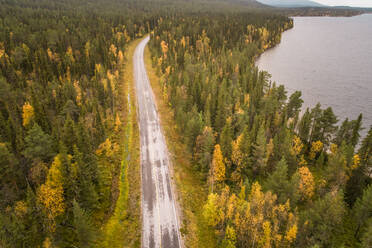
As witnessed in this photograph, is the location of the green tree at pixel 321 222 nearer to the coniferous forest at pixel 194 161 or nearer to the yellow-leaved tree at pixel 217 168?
the coniferous forest at pixel 194 161

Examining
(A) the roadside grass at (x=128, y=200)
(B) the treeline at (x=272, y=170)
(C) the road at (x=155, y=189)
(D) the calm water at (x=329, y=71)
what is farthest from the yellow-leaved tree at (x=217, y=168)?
(D) the calm water at (x=329, y=71)

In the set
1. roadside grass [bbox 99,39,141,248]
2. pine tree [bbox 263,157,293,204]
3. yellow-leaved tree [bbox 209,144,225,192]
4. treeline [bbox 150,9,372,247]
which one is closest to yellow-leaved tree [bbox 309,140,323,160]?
treeline [bbox 150,9,372,247]

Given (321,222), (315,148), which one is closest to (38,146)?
(321,222)

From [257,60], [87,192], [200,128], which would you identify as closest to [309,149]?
[200,128]

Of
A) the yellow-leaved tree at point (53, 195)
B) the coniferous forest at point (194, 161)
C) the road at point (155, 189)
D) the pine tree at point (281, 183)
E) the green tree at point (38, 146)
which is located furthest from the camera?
the pine tree at point (281, 183)

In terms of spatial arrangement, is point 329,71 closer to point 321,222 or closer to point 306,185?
point 306,185

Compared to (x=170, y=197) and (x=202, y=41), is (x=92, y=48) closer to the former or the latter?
(x=202, y=41)
